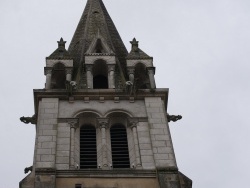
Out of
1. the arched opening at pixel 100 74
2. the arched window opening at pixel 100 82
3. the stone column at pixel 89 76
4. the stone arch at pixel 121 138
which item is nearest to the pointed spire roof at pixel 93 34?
the arched opening at pixel 100 74

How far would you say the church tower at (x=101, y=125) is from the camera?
26.7 meters

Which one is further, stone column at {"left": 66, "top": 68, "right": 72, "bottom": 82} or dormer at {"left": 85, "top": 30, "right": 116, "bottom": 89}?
dormer at {"left": 85, "top": 30, "right": 116, "bottom": 89}

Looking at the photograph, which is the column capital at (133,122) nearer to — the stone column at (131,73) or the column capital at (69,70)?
the stone column at (131,73)

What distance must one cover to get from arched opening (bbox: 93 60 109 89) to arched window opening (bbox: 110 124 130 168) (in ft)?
16.7

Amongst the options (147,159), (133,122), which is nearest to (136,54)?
(133,122)

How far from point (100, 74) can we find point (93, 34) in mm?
5752

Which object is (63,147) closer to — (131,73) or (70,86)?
(70,86)

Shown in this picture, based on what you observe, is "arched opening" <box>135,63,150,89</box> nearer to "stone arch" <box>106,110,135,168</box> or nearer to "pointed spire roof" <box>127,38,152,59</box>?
"pointed spire roof" <box>127,38,152,59</box>

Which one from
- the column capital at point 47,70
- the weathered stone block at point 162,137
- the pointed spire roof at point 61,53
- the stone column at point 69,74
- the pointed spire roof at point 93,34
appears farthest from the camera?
the pointed spire roof at point 93,34

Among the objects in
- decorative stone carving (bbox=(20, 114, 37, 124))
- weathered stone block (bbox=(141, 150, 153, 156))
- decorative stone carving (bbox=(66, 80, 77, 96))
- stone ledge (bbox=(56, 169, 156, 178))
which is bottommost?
stone ledge (bbox=(56, 169, 156, 178))

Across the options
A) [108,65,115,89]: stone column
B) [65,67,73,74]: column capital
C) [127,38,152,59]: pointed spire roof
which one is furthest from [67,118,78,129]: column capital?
[127,38,152,59]: pointed spire roof

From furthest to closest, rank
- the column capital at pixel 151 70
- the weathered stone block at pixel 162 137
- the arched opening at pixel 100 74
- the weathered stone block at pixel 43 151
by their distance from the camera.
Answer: the arched opening at pixel 100 74 → the column capital at pixel 151 70 → the weathered stone block at pixel 162 137 → the weathered stone block at pixel 43 151

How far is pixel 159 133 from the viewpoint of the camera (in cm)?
2945

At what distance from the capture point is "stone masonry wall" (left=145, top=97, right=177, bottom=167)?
2782 cm
